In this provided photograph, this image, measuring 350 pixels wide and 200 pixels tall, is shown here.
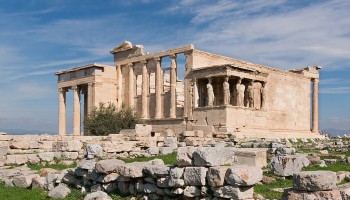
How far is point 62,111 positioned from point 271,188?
34324mm

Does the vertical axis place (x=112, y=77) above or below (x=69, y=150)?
above

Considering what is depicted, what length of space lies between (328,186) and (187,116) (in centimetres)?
2674

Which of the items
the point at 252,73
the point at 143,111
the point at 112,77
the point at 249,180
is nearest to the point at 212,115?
the point at 252,73

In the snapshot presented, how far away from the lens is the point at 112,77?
131ft

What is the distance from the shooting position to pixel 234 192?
7.86 meters

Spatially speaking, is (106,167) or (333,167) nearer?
(106,167)

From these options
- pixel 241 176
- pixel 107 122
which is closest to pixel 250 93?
pixel 107 122

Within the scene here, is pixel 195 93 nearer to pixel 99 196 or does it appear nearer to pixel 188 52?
pixel 188 52

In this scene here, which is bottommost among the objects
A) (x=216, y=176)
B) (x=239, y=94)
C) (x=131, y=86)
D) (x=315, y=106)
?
(x=216, y=176)

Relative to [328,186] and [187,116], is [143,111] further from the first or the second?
[328,186]

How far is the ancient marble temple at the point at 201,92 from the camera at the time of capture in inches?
1267

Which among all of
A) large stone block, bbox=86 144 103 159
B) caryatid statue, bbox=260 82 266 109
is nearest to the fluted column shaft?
caryatid statue, bbox=260 82 266 109

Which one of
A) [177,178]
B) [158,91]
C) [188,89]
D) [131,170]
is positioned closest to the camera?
[177,178]

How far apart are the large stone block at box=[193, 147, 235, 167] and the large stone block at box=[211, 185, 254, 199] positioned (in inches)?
25.5
